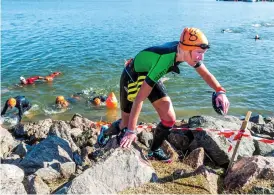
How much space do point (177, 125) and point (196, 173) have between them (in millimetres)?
3202

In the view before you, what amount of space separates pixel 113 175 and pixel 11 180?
1.75 metres

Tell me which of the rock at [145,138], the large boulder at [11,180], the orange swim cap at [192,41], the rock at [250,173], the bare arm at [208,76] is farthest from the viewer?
the rock at [145,138]

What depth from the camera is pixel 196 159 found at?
675 centimetres

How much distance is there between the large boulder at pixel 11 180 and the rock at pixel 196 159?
340cm

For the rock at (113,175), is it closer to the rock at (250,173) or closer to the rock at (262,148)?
the rock at (250,173)

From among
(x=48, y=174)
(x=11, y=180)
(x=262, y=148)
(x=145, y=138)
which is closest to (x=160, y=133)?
(x=145, y=138)

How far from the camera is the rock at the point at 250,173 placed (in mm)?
5446

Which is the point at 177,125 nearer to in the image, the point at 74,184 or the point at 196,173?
the point at 196,173

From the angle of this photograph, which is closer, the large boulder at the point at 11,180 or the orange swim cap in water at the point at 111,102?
the large boulder at the point at 11,180

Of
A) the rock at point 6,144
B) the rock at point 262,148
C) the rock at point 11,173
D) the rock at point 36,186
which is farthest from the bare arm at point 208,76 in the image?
the rock at point 6,144

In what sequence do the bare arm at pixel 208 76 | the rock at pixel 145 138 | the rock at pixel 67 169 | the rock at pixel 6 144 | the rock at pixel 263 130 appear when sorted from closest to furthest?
1. the bare arm at pixel 208 76
2. the rock at pixel 67 169
3. the rock at pixel 145 138
4. the rock at pixel 6 144
5. the rock at pixel 263 130

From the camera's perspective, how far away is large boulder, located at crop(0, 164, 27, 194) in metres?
4.86

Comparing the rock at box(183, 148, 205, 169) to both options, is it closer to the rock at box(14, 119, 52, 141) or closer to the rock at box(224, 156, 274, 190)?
the rock at box(224, 156, 274, 190)

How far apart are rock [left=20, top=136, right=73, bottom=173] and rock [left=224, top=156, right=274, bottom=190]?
338 centimetres
